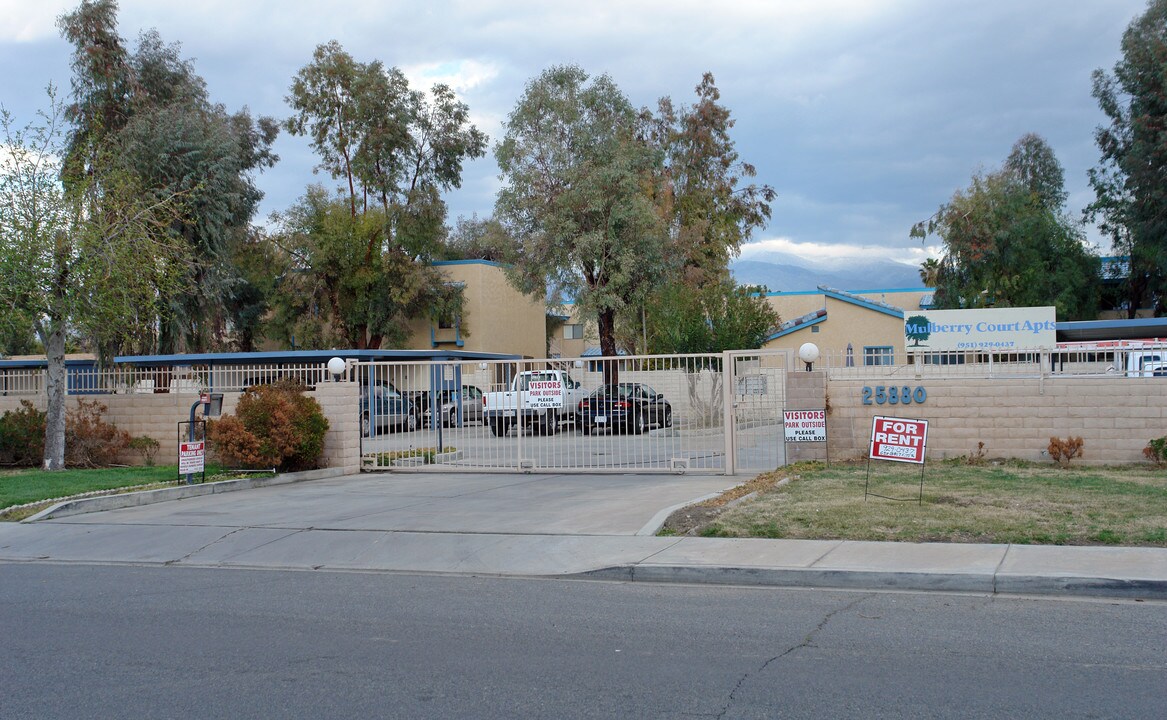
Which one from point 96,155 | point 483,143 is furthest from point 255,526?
point 483,143

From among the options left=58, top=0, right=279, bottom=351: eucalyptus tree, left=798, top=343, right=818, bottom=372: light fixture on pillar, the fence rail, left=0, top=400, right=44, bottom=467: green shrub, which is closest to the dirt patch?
left=798, top=343, right=818, bottom=372: light fixture on pillar

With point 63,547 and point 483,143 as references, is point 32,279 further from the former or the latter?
point 483,143

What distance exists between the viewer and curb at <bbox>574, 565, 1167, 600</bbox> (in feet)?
26.8

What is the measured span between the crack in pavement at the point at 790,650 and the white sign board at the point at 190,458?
1160 cm

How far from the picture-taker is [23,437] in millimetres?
20156

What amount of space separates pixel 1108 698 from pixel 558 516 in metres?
7.86

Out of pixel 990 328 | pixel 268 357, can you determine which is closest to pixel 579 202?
pixel 268 357

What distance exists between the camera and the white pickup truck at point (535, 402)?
58.9 feet

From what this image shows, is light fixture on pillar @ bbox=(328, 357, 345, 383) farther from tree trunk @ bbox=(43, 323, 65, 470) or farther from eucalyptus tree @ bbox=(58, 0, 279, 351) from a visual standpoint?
eucalyptus tree @ bbox=(58, 0, 279, 351)

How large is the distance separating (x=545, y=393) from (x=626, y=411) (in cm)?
162

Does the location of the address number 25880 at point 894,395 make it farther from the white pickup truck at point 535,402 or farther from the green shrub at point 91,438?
the green shrub at point 91,438

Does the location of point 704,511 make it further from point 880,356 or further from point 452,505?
point 880,356

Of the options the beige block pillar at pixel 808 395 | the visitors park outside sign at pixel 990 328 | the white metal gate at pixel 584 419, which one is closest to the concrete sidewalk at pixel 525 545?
the white metal gate at pixel 584 419

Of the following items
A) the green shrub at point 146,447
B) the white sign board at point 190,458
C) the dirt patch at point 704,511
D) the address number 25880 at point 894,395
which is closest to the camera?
the dirt patch at point 704,511
